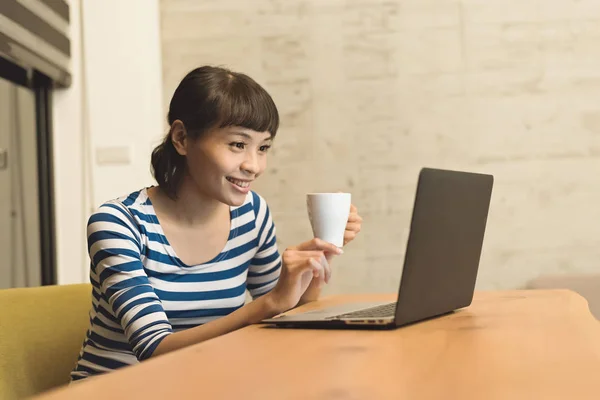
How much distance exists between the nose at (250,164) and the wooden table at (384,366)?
1.45 ft

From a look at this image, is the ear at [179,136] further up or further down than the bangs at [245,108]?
further down

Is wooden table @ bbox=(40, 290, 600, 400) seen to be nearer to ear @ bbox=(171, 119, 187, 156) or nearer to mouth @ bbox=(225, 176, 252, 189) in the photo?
mouth @ bbox=(225, 176, 252, 189)

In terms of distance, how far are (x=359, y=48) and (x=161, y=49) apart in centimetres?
70

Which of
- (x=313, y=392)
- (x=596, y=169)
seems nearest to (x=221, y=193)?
(x=313, y=392)

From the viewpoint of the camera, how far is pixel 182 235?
1.33m

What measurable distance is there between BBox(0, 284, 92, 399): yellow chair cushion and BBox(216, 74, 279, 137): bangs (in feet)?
1.41

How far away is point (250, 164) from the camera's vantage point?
133 cm

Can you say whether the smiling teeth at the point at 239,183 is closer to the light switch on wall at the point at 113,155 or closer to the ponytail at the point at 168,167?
the ponytail at the point at 168,167

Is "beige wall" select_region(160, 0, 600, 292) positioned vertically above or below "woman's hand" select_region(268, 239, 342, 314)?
above

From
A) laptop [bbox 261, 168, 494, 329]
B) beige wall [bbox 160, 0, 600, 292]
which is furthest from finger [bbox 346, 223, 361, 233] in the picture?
beige wall [bbox 160, 0, 600, 292]

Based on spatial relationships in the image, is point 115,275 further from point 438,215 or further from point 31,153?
point 31,153

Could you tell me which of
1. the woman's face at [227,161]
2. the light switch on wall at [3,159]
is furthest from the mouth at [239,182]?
the light switch on wall at [3,159]

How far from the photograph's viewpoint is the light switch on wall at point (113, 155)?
8.02 feet

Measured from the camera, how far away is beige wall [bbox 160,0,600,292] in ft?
7.85
